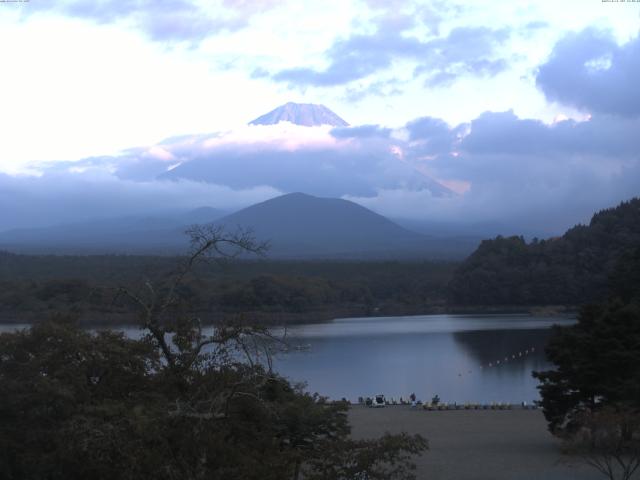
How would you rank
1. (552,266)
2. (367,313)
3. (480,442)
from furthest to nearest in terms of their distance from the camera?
(367,313) < (552,266) < (480,442)

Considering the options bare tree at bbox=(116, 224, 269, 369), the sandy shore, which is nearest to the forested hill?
the sandy shore

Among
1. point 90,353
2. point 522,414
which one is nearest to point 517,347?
point 522,414

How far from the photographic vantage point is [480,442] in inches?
497

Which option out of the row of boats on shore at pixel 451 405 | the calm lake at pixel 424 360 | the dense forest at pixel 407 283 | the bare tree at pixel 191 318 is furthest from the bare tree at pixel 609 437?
the dense forest at pixel 407 283

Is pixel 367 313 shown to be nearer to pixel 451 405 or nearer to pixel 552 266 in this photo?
pixel 552 266

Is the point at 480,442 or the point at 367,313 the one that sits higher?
the point at 480,442

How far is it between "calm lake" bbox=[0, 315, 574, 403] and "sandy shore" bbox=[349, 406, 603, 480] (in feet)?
6.14

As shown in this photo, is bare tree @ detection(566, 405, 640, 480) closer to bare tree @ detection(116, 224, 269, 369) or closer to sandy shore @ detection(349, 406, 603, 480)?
sandy shore @ detection(349, 406, 603, 480)

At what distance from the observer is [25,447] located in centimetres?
677

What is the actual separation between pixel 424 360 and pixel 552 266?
78.5ft

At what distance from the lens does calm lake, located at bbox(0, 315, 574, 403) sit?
20.4 metres

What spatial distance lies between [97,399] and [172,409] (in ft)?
5.94

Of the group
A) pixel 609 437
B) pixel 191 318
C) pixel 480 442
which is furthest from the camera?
pixel 480 442

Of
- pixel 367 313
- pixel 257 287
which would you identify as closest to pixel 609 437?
pixel 257 287
